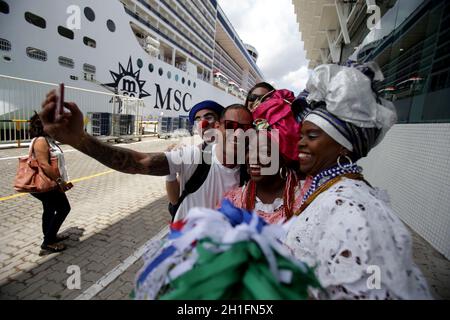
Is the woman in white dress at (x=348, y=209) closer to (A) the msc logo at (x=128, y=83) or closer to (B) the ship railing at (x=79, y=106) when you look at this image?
(B) the ship railing at (x=79, y=106)

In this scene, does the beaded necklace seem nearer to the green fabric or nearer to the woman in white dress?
the woman in white dress

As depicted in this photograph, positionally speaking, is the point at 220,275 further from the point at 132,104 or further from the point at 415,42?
the point at 132,104

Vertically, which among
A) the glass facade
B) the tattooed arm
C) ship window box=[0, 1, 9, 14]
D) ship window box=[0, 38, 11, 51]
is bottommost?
the tattooed arm

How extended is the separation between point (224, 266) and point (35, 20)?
53.9ft

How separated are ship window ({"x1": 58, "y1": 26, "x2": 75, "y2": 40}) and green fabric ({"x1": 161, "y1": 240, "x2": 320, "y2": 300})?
1693cm

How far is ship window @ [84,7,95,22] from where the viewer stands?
1496 cm

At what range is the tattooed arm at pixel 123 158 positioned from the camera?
56.7 inches

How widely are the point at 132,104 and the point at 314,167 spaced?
1639cm

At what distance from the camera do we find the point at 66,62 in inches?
546

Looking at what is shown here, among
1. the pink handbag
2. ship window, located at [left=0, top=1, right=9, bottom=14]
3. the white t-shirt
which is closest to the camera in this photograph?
the white t-shirt

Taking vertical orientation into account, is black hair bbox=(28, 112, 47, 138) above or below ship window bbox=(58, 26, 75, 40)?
below

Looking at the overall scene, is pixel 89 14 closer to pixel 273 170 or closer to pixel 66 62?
pixel 66 62

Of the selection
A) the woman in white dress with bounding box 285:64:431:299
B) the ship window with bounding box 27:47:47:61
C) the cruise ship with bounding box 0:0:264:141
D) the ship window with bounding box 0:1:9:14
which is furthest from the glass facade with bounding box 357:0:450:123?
the ship window with bounding box 0:1:9:14
